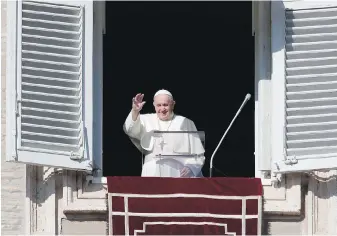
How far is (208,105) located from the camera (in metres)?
19.8

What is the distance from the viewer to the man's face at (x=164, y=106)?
1844cm

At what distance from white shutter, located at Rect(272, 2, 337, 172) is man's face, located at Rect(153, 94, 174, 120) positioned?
0.72 metres

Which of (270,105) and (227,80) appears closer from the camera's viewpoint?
(270,105)

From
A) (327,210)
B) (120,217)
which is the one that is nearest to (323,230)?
(327,210)

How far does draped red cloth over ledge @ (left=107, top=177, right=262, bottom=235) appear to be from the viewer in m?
17.8

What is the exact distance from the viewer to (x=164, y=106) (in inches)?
727

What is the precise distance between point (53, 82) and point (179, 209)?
44.4 inches

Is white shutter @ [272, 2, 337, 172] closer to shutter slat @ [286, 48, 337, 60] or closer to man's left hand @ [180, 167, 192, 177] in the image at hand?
shutter slat @ [286, 48, 337, 60]

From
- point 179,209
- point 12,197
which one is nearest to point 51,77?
point 12,197

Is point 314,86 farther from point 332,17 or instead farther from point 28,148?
point 28,148

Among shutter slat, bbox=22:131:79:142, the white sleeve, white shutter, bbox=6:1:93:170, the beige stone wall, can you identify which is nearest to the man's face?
the white sleeve

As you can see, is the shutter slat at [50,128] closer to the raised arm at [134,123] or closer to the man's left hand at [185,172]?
the raised arm at [134,123]

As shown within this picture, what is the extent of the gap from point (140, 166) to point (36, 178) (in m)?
1.23

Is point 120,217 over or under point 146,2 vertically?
under
